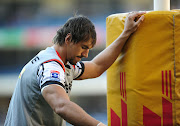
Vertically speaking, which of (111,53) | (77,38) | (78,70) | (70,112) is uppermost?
(77,38)

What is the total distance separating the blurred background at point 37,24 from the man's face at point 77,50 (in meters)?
4.53

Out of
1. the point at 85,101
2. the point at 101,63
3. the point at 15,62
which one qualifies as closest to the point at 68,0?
the point at 15,62

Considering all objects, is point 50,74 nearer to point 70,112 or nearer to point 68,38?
point 70,112

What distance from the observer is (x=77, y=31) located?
1.91 metres

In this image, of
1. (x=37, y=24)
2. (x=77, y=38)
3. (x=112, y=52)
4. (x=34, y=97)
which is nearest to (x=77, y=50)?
(x=77, y=38)

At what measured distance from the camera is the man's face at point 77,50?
6.31 ft

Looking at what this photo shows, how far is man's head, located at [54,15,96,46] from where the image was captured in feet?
6.28

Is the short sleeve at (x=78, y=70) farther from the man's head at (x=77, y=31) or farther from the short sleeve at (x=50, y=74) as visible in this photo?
the short sleeve at (x=50, y=74)

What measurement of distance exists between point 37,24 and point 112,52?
491cm

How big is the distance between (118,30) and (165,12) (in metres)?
0.34

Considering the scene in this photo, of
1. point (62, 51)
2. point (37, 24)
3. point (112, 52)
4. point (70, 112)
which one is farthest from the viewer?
point (37, 24)

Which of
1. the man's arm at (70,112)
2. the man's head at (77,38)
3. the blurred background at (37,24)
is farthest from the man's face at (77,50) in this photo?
the blurred background at (37,24)

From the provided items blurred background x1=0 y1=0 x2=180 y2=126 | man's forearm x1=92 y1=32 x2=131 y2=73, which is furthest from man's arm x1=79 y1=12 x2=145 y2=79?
blurred background x1=0 y1=0 x2=180 y2=126

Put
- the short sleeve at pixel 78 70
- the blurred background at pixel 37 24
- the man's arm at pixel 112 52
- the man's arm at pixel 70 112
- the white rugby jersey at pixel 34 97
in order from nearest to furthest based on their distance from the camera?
the man's arm at pixel 70 112, the white rugby jersey at pixel 34 97, the man's arm at pixel 112 52, the short sleeve at pixel 78 70, the blurred background at pixel 37 24
